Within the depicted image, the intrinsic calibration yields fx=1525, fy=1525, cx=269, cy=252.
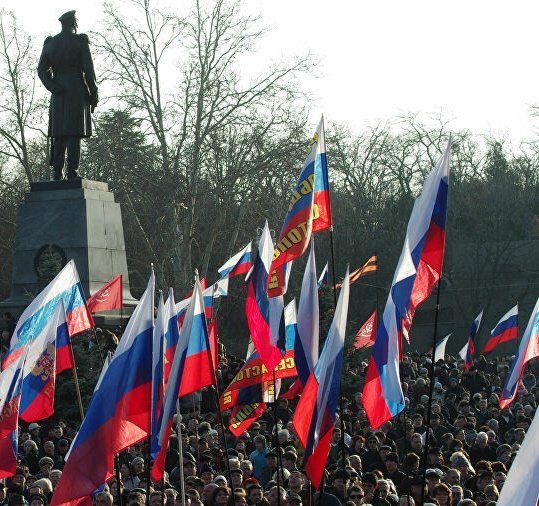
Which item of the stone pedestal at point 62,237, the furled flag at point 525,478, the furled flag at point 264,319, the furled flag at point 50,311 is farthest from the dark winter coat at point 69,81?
the furled flag at point 525,478

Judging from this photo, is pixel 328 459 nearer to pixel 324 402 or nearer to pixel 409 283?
pixel 409 283

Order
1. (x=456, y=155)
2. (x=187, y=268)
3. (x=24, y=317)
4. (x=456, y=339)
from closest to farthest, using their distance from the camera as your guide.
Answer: (x=24, y=317) → (x=187, y=268) → (x=456, y=339) → (x=456, y=155)

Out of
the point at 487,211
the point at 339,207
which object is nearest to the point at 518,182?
the point at 487,211

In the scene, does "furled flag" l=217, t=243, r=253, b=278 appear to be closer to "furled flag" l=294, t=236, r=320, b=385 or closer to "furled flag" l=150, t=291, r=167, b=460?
"furled flag" l=294, t=236, r=320, b=385

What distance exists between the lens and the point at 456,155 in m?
59.2

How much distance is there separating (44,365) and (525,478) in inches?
294

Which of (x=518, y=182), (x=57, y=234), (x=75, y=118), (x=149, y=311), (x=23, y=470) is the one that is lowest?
(x=23, y=470)

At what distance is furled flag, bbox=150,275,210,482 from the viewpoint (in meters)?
9.05

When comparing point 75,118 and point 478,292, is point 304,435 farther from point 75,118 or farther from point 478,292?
point 478,292

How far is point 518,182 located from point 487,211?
3045mm

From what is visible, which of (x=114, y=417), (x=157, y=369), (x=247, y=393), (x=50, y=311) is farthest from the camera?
(x=50, y=311)

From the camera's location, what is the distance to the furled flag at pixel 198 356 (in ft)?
32.6

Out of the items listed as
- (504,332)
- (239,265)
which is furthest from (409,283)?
(504,332)

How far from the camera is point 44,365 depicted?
12508 mm
